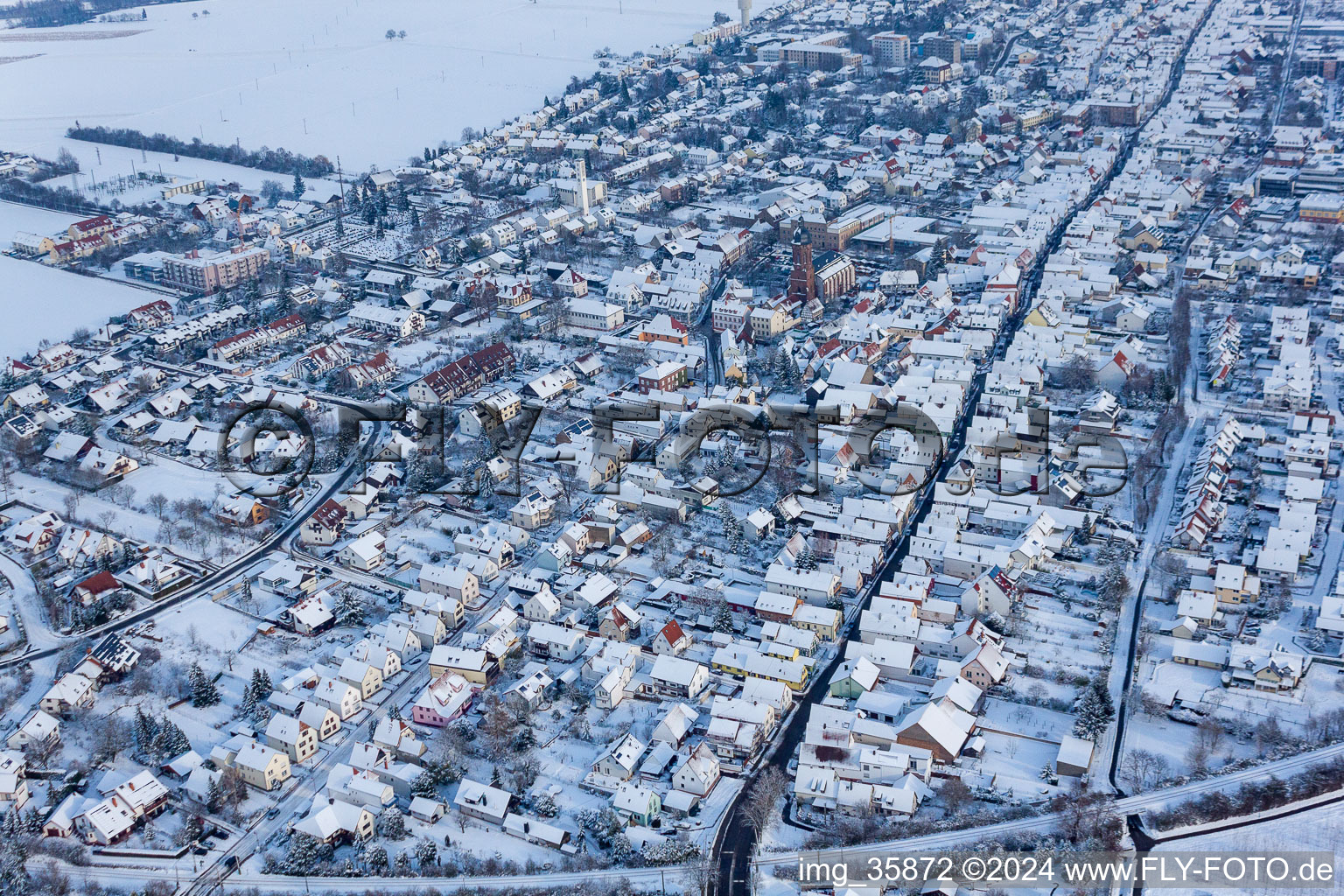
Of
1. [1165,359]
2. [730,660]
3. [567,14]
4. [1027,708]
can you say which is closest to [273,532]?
[730,660]

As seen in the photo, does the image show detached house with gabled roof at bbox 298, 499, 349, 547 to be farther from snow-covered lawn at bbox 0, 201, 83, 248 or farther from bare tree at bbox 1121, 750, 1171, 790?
snow-covered lawn at bbox 0, 201, 83, 248

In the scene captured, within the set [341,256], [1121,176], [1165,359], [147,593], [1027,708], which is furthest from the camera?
[1121,176]

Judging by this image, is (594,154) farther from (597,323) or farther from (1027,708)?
(1027,708)

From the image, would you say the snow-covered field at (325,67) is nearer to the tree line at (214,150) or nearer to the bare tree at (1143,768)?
the tree line at (214,150)

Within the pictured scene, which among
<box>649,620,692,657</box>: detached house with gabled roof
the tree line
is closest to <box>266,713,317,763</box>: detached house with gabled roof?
<box>649,620,692,657</box>: detached house with gabled roof

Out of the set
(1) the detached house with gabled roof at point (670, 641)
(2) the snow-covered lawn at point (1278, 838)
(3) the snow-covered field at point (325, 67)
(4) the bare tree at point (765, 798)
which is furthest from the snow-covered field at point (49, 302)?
(2) the snow-covered lawn at point (1278, 838)

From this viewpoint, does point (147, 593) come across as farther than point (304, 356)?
No

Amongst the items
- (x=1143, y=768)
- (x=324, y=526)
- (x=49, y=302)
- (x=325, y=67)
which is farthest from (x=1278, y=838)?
(x=325, y=67)
